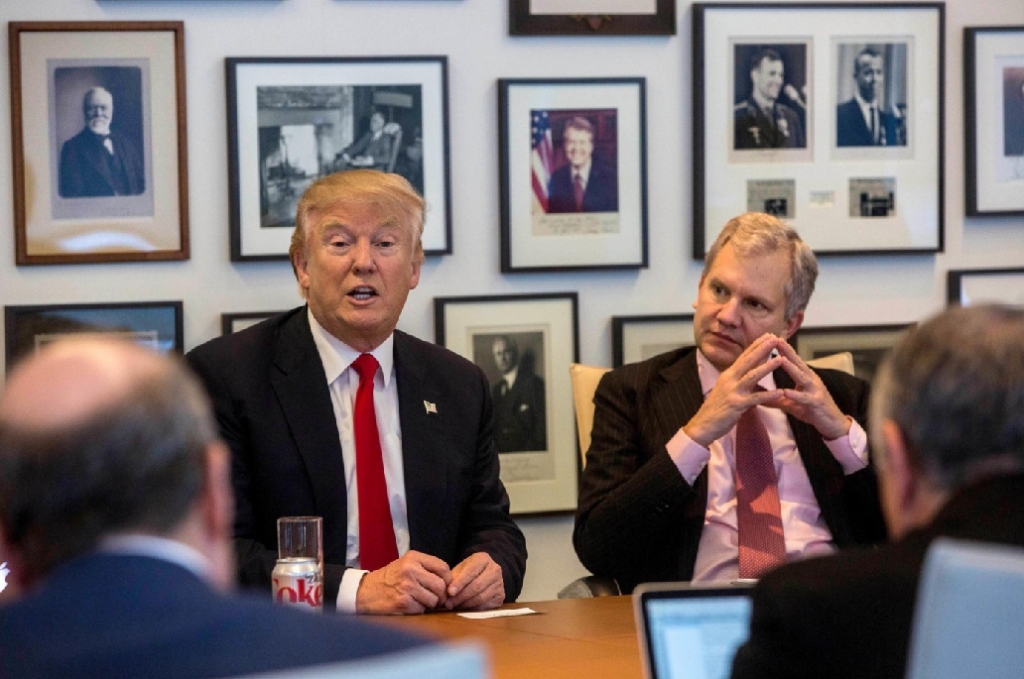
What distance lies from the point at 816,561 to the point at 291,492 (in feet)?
6.07

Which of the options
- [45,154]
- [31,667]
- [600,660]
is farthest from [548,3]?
[31,667]

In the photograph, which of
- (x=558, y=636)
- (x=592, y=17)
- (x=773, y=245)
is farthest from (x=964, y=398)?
(x=592, y=17)

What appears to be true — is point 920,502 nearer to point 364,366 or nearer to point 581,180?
point 364,366

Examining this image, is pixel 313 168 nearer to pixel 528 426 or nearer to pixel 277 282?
pixel 277 282

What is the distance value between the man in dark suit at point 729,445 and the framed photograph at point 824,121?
0.76 metres

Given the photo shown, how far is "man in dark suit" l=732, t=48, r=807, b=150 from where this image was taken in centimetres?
424

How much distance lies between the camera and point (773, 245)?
137 inches

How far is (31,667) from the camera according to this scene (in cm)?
109

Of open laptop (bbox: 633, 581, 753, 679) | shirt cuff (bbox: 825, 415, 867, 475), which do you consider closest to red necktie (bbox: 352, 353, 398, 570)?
shirt cuff (bbox: 825, 415, 867, 475)

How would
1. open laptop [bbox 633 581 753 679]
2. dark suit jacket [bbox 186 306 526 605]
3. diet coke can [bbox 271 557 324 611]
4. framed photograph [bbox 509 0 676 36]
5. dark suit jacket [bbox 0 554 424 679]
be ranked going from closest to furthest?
dark suit jacket [bbox 0 554 424 679] → open laptop [bbox 633 581 753 679] → diet coke can [bbox 271 557 324 611] → dark suit jacket [bbox 186 306 526 605] → framed photograph [bbox 509 0 676 36]

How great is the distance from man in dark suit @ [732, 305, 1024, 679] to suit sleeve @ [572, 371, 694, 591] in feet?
5.72

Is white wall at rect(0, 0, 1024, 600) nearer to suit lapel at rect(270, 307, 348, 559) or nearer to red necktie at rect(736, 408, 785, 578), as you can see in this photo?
suit lapel at rect(270, 307, 348, 559)

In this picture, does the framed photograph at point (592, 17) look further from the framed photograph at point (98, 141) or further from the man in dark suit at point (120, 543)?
the man in dark suit at point (120, 543)

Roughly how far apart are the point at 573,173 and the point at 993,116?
56.6 inches
